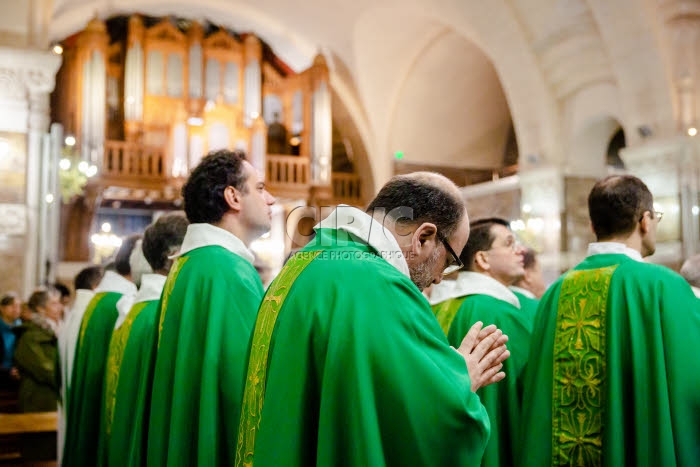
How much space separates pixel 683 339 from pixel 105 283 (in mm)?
3089

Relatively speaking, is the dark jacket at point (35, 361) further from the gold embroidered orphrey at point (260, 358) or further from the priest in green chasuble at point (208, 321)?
the gold embroidered orphrey at point (260, 358)

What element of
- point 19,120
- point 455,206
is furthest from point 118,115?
point 455,206

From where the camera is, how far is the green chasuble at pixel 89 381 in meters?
4.19

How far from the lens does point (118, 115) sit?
54.4ft

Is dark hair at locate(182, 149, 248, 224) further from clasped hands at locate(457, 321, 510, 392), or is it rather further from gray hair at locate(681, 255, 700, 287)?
gray hair at locate(681, 255, 700, 287)

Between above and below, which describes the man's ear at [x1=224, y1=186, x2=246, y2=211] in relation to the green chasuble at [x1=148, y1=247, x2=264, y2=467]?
above

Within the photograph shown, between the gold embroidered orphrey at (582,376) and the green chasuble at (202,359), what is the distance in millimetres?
1385

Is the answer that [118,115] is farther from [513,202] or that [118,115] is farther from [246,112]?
[513,202]

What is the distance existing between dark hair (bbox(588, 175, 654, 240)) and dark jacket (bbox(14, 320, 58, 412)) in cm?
493

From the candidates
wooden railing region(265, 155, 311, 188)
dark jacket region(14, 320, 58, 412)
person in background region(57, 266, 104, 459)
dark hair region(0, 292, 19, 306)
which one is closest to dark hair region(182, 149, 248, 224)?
person in background region(57, 266, 104, 459)

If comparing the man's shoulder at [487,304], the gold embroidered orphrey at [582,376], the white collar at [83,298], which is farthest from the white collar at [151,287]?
the gold embroidered orphrey at [582,376]

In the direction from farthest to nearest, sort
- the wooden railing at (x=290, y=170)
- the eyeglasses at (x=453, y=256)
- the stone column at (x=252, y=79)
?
the stone column at (x=252, y=79)
the wooden railing at (x=290, y=170)
the eyeglasses at (x=453, y=256)

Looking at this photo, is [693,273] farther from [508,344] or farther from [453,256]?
[453,256]

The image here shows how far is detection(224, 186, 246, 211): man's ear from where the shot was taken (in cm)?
297
